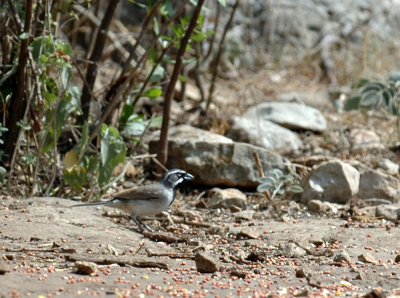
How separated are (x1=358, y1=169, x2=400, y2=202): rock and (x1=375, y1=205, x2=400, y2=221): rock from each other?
22.8 inches

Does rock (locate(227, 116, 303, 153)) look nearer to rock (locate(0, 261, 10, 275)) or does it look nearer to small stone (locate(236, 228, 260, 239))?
small stone (locate(236, 228, 260, 239))

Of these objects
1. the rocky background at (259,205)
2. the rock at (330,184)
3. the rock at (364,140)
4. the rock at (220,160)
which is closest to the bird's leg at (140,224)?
the rocky background at (259,205)

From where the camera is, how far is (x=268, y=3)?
13.7 m

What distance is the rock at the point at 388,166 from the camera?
8741mm

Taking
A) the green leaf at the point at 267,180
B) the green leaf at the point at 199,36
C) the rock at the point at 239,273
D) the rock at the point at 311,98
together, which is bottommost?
the rock at the point at 239,273

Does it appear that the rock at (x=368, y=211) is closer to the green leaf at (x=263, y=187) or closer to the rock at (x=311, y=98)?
the green leaf at (x=263, y=187)

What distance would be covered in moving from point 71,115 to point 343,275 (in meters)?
3.46

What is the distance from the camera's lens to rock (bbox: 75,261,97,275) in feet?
15.0

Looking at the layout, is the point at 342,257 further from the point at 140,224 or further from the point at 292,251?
the point at 140,224

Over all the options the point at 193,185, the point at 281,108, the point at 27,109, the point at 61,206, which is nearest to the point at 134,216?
the point at 61,206

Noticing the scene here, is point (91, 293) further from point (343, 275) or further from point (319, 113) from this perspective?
point (319, 113)

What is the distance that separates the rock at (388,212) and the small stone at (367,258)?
1519 mm

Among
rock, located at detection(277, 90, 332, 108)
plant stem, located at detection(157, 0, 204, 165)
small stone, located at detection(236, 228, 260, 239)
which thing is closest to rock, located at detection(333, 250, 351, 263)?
small stone, located at detection(236, 228, 260, 239)

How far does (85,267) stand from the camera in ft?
15.0
